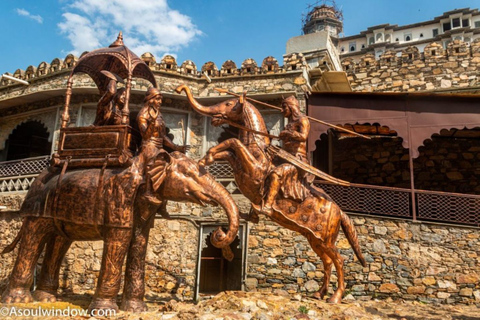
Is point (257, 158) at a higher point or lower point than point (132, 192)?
higher

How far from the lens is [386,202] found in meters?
10.6

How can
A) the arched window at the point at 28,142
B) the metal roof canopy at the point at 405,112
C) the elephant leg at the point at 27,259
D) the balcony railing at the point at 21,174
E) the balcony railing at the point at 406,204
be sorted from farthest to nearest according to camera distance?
the arched window at the point at 28,142, the balcony railing at the point at 21,174, the metal roof canopy at the point at 405,112, the balcony railing at the point at 406,204, the elephant leg at the point at 27,259

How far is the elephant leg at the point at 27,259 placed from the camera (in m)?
5.65

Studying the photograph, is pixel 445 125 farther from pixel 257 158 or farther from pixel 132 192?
pixel 132 192

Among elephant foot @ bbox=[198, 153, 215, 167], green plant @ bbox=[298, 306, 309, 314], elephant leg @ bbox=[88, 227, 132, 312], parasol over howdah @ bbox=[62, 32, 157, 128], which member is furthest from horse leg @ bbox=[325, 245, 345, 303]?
parasol over howdah @ bbox=[62, 32, 157, 128]

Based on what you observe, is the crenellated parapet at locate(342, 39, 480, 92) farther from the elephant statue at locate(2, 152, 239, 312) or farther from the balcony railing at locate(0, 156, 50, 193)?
the elephant statue at locate(2, 152, 239, 312)

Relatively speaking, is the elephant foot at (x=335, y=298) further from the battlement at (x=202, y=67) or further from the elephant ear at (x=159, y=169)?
the battlement at (x=202, y=67)

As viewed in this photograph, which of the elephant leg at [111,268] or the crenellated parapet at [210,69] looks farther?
the crenellated parapet at [210,69]

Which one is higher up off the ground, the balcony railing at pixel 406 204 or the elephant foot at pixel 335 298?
the balcony railing at pixel 406 204

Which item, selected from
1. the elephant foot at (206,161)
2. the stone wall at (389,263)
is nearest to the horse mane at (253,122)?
the elephant foot at (206,161)

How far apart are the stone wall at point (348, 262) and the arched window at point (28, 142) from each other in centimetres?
536

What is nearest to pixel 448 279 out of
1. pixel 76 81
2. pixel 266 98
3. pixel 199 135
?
pixel 266 98

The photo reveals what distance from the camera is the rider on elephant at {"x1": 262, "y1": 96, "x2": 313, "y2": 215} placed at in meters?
5.90

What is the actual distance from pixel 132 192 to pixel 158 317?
163 centimetres
